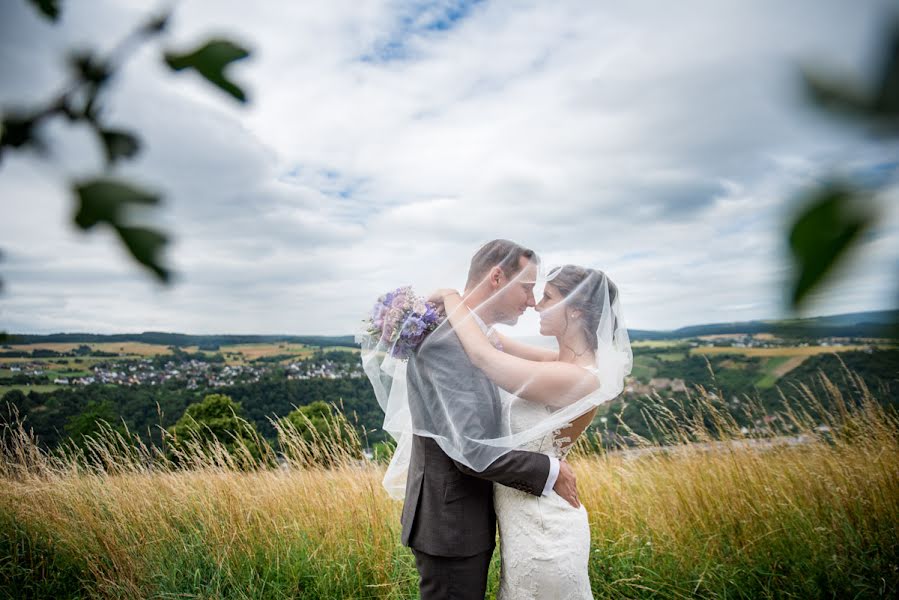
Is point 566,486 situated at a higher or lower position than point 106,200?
lower

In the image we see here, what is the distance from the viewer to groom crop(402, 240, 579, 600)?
7.88ft

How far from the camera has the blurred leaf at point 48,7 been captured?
1.83 ft

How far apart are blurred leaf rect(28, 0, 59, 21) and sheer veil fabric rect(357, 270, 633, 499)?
202cm

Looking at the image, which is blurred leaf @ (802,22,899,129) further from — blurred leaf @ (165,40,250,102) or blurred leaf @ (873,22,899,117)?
blurred leaf @ (165,40,250,102)

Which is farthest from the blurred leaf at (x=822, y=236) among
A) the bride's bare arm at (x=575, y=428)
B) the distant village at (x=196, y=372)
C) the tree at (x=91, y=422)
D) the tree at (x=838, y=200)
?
the distant village at (x=196, y=372)

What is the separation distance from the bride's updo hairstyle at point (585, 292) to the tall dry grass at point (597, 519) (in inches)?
70.4

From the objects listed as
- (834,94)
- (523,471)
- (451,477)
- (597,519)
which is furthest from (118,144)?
(597,519)

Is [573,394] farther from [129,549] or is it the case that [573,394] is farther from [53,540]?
[53,540]

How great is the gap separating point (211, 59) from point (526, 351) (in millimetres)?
2708

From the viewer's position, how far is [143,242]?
375 millimetres

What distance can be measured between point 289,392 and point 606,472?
898 cm

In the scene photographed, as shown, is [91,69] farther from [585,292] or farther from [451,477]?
[585,292]

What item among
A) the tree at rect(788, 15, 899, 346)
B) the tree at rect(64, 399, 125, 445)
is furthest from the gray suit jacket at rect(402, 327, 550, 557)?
the tree at rect(64, 399, 125, 445)

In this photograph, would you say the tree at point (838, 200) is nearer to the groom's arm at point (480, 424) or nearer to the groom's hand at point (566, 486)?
the groom's arm at point (480, 424)
